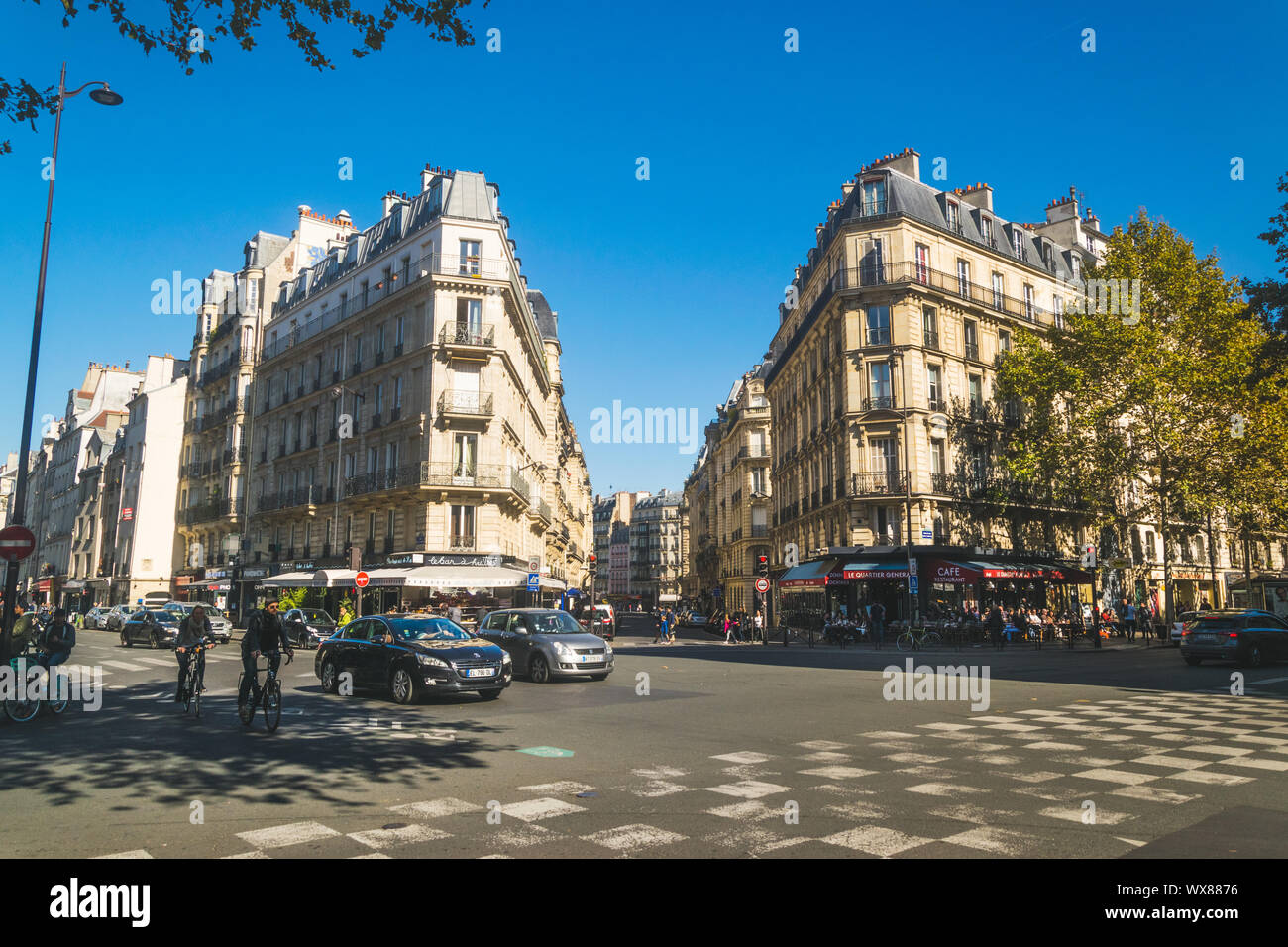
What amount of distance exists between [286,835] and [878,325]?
34604 millimetres

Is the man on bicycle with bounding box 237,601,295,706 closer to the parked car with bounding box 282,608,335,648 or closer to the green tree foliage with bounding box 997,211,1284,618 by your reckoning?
the parked car with bounding box 282,608,335,648

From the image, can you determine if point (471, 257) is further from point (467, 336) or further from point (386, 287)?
point (386, 287)

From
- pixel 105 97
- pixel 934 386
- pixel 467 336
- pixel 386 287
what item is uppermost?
pixel 386 287

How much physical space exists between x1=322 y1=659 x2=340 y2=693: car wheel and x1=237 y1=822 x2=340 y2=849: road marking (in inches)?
364

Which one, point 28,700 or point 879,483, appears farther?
point 879,483

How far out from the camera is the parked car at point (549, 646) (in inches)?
651

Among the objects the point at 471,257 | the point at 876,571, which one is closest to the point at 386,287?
the point at 471,257

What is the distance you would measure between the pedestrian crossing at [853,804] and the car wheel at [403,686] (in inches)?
225

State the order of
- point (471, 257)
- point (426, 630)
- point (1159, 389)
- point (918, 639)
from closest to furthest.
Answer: point (426, 630) < point (918, 639) < point (1159, 389) < point (471, 257)

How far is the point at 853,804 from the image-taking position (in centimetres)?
626
